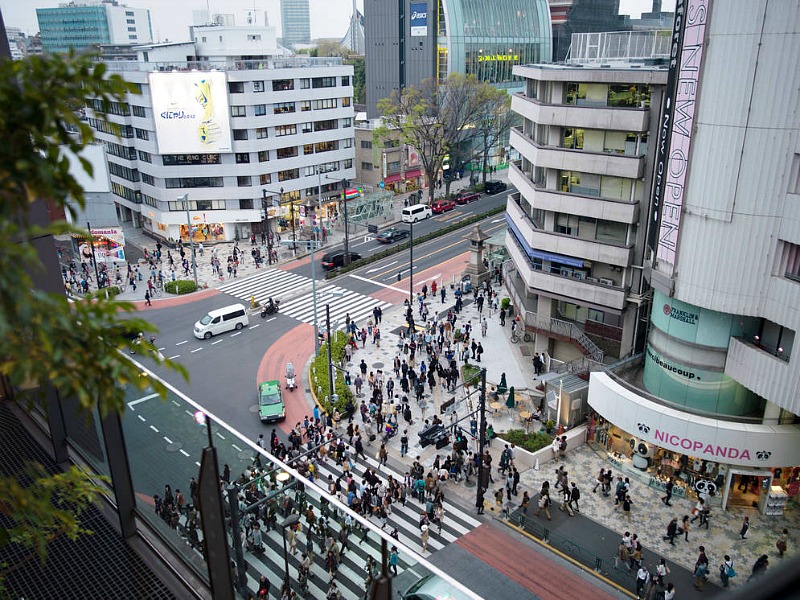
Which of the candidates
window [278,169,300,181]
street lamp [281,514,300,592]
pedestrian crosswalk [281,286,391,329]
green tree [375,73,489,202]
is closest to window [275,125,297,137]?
window [278,169,300,181]

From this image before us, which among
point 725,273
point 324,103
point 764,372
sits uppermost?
point 324,103

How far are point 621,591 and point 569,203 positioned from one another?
57.7 feet

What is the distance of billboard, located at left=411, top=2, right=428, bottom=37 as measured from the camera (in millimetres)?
79412

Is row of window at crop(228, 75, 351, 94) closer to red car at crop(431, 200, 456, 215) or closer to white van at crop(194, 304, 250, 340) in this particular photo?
red car at crop(431, 200, 456, 215)

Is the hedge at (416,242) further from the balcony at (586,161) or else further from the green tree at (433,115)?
the balcony at (586,161)

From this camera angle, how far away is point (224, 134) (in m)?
56.4

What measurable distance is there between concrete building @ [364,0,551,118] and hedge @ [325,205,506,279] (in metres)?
22.4

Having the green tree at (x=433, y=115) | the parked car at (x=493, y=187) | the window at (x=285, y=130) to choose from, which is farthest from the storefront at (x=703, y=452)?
the parked car at (x=493, y=187)

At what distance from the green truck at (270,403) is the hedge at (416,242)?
19.5 metres

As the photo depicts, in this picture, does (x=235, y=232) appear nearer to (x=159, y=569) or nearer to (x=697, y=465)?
(x=697, y=465)

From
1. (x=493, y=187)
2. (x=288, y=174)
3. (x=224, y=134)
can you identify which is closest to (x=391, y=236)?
(x=288, y=174)

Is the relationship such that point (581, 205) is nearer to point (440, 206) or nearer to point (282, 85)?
point (282, 85)

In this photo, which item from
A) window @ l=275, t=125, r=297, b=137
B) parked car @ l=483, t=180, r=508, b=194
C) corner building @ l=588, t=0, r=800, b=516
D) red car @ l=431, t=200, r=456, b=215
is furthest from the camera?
parked car @ l=483, t=180, r=508, b=194

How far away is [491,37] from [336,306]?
54.3 metres
